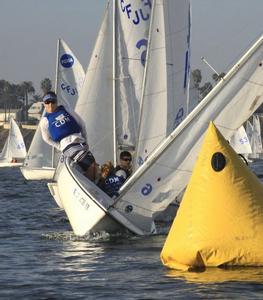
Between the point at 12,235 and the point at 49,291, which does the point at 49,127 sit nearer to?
the point at 12,235

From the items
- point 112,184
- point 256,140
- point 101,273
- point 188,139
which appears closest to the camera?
point 101,273

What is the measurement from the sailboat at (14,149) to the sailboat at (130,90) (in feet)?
171

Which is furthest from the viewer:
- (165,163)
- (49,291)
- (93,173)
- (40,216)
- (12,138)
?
(12,138)

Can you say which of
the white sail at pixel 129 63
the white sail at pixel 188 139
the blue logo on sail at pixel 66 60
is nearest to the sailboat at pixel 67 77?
the blue logo on sail at pixel 66 60

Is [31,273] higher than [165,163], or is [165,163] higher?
[165,163]

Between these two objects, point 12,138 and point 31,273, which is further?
point 12,138

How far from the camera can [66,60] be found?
4241 cm

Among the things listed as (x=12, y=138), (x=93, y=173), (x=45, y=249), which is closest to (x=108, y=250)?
(x=45, y=249)

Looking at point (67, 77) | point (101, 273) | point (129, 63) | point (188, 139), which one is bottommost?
point (101, 273)

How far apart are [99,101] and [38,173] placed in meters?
22.5

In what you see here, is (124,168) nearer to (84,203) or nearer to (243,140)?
(84,203)

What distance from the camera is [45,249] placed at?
50.0 feet

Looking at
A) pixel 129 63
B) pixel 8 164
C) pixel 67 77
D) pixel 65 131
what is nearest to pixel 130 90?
pixel 129 63

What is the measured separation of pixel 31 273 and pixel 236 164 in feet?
9.66
